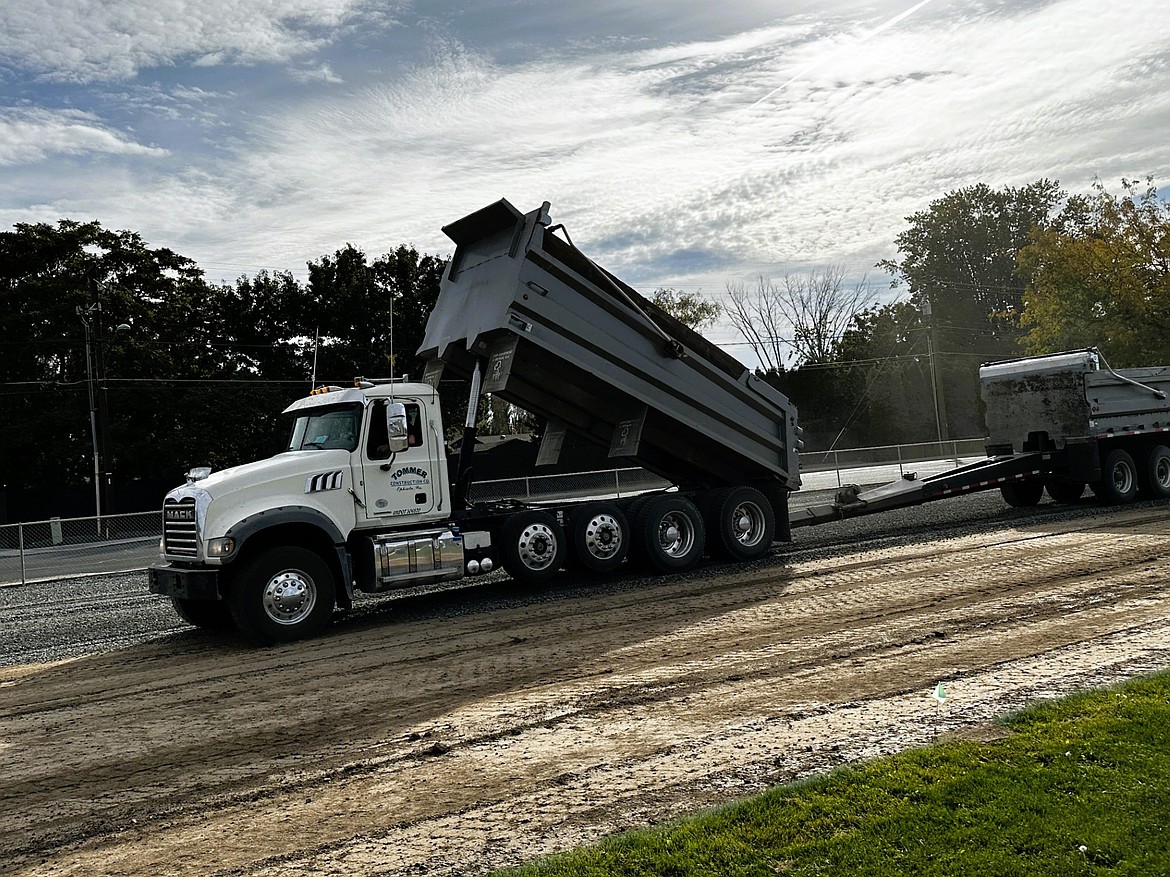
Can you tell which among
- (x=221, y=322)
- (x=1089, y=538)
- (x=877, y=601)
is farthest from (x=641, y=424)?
(x=221, y=322)

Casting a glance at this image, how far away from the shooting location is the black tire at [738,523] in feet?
44.2

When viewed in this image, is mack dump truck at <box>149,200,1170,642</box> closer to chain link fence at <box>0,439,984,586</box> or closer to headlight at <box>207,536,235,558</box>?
headlight at <box>207,536,235,558</box>

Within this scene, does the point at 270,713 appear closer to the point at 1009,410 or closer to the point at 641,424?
the point at 641,424

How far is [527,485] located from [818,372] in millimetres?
42327

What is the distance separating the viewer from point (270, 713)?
7320mm

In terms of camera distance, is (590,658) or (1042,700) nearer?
(1042,700)

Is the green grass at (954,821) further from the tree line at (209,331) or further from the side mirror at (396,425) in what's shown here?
the tree line at (209,331)

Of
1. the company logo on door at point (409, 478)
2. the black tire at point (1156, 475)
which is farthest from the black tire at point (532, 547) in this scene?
the black tire at point (1156, 475)

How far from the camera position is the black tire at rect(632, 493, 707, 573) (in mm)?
12758

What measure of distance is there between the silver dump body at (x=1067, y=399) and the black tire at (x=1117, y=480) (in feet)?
1.58

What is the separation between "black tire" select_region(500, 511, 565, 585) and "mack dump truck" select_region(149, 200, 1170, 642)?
0.02 m

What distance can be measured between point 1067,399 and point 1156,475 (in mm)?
2419

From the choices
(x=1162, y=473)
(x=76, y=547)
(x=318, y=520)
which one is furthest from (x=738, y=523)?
(x=76, y=547)

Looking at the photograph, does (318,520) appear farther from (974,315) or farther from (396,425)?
(974,315)
